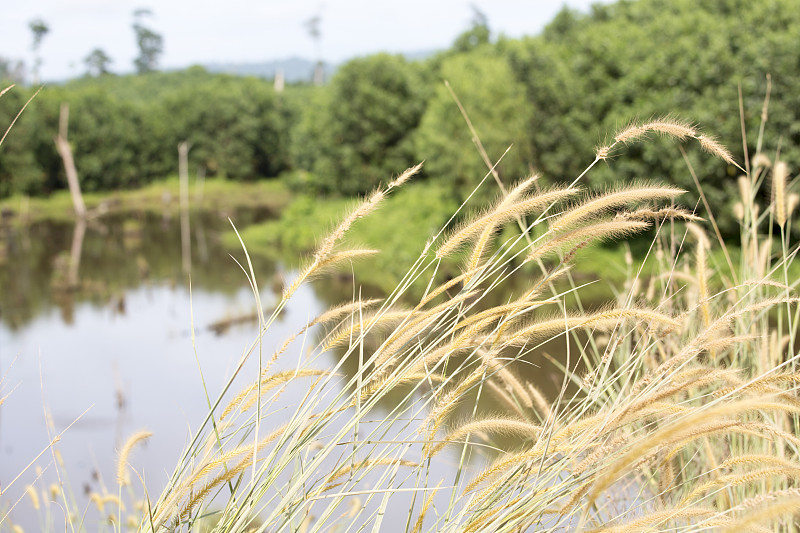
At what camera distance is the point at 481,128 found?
46.6 ft

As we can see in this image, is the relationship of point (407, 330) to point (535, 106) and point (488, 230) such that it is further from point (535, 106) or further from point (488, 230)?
point (535, 106)

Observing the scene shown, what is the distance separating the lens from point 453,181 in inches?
610

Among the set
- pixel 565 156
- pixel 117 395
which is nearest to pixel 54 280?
pixel 117 395

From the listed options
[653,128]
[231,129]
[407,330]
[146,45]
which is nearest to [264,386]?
[407,330]

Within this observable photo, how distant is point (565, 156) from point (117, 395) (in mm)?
9181

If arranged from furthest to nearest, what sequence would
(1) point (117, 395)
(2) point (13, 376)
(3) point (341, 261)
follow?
1. (2) point (13, 376)
2. (1) point (117, 395)
3. (3) point (341, 261)

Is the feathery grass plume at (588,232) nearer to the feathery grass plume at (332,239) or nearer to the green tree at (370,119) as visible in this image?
the feathery grass plume at (332,239)

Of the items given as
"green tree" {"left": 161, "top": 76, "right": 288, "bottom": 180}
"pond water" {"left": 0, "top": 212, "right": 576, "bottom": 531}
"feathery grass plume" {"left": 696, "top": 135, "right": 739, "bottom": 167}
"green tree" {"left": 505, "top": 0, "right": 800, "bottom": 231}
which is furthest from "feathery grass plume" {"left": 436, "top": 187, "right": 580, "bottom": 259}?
"green tree" {"left": 161, "top": 76, "right": 288, "bottom": 180}

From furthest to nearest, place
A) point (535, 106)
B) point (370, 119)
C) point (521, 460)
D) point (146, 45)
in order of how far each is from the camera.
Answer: point (146, 45), point (370, 119), point (535, 106), point (521, 460)

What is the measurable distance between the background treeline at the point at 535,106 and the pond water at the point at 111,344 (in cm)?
340

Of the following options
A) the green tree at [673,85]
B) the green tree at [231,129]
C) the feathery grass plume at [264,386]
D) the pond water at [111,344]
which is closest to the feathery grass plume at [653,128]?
the feathery grass plume at [264,386]

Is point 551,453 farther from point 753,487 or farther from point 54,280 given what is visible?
point 54,280

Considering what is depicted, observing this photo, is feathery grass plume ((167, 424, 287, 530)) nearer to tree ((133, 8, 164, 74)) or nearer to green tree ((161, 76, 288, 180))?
green tree ((161, 76, 288, 180))

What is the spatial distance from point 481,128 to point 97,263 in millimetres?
9515
